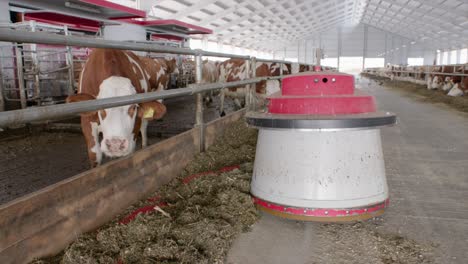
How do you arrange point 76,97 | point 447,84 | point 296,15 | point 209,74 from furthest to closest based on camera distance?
point 296,15 < point 447,84 < point 209,74 < point 76,97

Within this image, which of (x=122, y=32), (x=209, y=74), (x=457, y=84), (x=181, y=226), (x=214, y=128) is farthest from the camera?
(x=122, y=32)

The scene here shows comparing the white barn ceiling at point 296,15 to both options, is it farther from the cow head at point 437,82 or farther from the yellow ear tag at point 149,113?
the yellow ear tag at point 149,113

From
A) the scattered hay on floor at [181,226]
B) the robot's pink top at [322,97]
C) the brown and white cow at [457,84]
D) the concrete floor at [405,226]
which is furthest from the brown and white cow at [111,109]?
the brown and white cow at [457,84]

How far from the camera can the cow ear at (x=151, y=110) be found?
3.05m

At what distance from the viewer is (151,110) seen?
10.0 feet

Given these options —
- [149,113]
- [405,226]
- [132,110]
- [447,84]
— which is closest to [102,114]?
[132,110]

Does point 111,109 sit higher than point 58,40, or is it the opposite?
point 58,40

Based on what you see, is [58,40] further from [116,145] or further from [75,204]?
[116,145]

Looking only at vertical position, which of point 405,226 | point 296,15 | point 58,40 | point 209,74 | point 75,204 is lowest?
point 405,226

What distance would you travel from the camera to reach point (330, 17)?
1847 inches

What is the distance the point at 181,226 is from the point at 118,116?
132cm

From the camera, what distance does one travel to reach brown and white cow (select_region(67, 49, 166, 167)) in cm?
285

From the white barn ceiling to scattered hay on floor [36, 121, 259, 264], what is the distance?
17894 mm

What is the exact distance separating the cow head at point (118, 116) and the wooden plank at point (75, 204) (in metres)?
0.40
